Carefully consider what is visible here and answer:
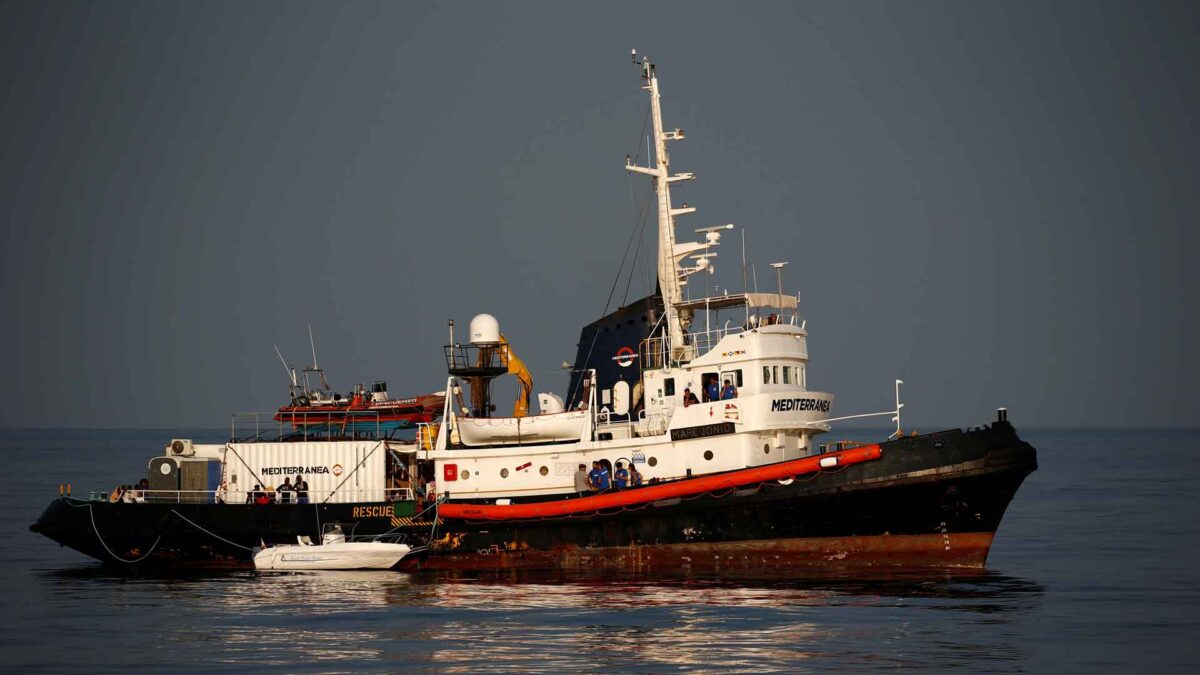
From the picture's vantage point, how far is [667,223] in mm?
36688

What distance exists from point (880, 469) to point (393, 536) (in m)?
12.3

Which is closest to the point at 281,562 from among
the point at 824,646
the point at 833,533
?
the point at 833,533

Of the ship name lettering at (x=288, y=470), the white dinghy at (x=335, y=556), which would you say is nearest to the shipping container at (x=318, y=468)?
the ship name lettering at (x=288, y=470)

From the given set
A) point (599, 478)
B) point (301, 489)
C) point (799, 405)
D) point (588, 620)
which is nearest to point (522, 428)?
point (599, 478)

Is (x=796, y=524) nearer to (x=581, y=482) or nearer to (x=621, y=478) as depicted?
(x=621, y=478)

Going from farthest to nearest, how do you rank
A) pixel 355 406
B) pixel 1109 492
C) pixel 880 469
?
pixel 1109 492
pixel 355 406
pixel 880 469

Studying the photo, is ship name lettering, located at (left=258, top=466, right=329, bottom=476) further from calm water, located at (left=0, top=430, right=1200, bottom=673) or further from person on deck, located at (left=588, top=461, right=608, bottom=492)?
person on deck, located at (left=588, top=461, right=608, bottom=492)

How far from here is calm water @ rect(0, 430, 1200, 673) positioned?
24.6 m

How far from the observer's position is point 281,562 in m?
35.8

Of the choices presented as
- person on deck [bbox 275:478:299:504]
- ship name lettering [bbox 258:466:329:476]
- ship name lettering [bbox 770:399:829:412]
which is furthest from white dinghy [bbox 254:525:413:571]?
ship name lettering [bbox 770:399:829:412]

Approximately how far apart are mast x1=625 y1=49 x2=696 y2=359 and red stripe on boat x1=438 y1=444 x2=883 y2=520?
3982 mm

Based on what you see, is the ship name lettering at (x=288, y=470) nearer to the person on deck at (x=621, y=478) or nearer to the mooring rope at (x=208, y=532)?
the mooring rope at (x=208, y=532)

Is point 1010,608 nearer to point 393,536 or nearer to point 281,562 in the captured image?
point 393,536

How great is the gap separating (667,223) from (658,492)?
725cm
